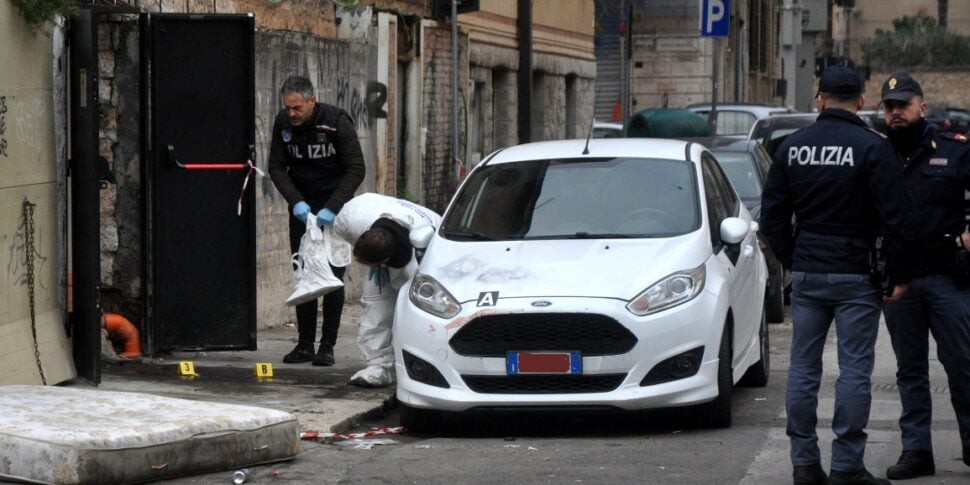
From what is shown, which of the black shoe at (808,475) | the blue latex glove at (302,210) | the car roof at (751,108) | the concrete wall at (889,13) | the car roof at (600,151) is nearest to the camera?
the black shoe at (808,475)

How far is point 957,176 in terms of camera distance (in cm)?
752

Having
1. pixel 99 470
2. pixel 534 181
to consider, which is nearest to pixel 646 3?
pixel 534 181

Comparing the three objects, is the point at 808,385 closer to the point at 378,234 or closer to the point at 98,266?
the point at 378,234

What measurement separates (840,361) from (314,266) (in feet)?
14.5

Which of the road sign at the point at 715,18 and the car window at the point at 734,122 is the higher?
the road sign at the point at 715,18

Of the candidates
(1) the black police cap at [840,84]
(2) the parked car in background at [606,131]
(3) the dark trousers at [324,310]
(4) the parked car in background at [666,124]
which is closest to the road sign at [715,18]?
(4) the parked car in background at [666,124]

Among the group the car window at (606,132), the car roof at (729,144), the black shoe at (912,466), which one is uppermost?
the car roof at (729,144)

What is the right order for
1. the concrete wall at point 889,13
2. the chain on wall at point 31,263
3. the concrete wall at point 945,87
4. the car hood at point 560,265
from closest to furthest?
the car hood at point 560,265 → the chain on wall at point 31,263 → the concrete wall at point 945,87 → the concrete wall at point 889,13

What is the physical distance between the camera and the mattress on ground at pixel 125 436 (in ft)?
23.7

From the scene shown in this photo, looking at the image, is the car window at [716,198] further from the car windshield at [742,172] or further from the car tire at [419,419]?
the car windshield at [742,172]

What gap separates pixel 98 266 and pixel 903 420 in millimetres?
4649

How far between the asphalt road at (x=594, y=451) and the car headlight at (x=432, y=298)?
66cm

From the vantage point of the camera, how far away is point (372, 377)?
1029cm

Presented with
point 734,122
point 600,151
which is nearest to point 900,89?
point 600,151
